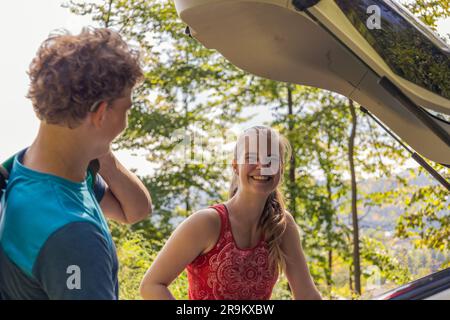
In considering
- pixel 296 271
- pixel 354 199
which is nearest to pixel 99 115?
pixel 296 271

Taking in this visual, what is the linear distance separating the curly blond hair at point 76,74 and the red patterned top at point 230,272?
95 centimetres

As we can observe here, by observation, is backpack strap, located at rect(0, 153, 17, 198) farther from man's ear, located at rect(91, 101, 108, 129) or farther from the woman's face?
the woman's face

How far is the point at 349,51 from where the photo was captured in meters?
2.12

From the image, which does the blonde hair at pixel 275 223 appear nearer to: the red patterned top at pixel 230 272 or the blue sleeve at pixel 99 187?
the red patterned top at pixel 230 272

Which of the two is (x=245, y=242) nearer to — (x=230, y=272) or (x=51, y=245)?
(x=230, y=272)

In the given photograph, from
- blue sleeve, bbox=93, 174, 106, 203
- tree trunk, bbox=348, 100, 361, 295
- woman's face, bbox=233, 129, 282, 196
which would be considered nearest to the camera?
blue sleeve, bbox=93, 174, 106, 203

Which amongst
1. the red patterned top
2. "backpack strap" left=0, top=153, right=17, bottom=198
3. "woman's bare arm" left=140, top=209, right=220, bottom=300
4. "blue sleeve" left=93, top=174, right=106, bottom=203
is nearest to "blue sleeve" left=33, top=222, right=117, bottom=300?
"backpack strap" left=0, top=153, right=17, bottom=198

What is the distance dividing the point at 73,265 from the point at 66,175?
0.20m

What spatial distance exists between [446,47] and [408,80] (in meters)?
0.21

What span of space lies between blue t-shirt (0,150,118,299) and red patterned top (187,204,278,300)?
92cm

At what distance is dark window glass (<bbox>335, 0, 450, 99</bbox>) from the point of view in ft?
6.82

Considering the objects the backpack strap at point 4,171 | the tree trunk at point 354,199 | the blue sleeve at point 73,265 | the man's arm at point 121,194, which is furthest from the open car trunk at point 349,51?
the tree trunk at point 354,199
